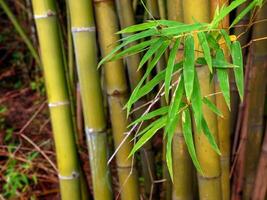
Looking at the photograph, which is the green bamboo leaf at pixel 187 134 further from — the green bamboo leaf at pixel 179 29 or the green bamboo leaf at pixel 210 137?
the green bamboo leaf at pixel 179 29

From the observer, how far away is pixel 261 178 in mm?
1104

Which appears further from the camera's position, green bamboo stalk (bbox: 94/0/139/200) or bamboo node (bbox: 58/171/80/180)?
bamboo node (bbox: 58/171/80/180)

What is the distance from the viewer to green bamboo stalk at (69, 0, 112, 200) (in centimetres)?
91

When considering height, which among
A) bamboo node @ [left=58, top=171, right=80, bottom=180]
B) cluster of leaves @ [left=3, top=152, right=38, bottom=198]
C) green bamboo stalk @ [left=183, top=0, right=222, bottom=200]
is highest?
green bamboo stalk @ [left=183, top=0, right=222, bottom=200]

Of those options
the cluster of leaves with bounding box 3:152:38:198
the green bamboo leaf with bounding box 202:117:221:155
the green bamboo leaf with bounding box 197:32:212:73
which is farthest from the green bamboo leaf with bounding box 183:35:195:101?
the cluster of leaves with bounding box 3:152:38:198

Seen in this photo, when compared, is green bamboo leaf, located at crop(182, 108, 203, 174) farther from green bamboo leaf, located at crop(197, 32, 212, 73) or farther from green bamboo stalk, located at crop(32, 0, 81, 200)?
green bamboo stalk, located at crop(32, 0, 81, 200)

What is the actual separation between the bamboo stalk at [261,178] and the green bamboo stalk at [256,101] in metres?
0.04

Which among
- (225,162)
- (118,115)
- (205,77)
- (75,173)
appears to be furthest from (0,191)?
(205,77)

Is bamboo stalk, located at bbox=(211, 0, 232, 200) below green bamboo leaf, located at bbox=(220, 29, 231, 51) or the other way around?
below

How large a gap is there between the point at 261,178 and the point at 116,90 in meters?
0.44

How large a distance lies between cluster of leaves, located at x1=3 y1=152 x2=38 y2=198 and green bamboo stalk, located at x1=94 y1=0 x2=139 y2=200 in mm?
627

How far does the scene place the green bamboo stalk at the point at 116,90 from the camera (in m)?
0.94

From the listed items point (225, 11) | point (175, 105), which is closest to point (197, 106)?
point (175, 105)

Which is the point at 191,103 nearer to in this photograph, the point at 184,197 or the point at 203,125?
the point at 203,125
